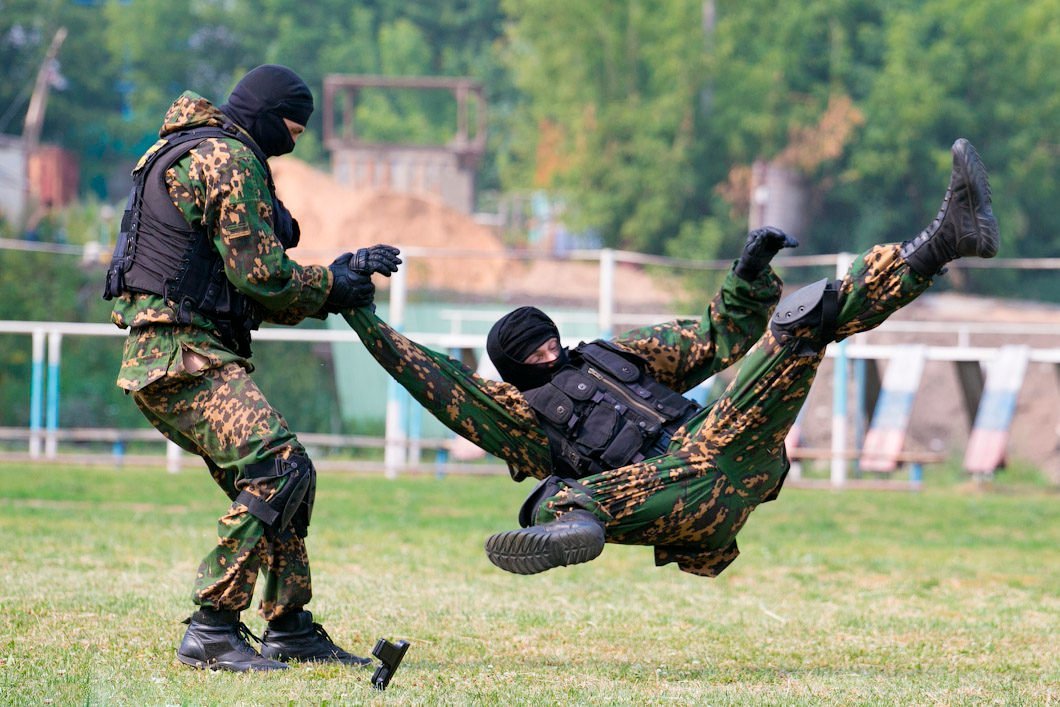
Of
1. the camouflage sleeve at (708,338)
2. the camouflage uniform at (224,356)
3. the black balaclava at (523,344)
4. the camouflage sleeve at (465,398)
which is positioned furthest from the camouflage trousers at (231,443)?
the camouflage sleeve at (708,338)

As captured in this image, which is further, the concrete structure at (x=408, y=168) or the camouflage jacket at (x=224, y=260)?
the concrete structure at (x=408, y=168)

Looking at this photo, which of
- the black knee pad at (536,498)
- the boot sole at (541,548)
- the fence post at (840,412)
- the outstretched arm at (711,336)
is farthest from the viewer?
the fence post at (840,412)

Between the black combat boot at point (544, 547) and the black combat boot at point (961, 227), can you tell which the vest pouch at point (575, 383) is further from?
the black combat boot at point (961, 227)

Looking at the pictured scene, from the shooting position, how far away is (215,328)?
229 inches

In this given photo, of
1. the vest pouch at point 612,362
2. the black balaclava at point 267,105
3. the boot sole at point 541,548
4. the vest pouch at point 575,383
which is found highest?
the black balaclava at point 267,105

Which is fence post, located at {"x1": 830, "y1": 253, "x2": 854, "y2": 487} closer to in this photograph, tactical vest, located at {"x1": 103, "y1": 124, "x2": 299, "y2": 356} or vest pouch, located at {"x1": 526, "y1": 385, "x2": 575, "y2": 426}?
vest pouch, located at {"x1": 526, "y1": 385, "x2": 575, "y2": 426}

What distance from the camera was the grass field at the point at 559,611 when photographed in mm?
5605

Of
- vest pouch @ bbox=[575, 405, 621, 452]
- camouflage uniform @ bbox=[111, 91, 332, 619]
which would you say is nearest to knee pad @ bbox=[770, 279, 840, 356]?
vest pouch @ bbox=[575, 405, 621, 452]

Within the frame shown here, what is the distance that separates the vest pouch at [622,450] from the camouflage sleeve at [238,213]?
48.9 inches

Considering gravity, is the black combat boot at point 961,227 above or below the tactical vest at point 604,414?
above

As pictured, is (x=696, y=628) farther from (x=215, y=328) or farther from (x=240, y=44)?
(x=240, y=44)

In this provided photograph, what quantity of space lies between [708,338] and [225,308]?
6.25ft

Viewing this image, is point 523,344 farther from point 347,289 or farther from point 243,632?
point 243,632

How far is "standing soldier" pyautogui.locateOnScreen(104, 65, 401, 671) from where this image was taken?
5.64m
